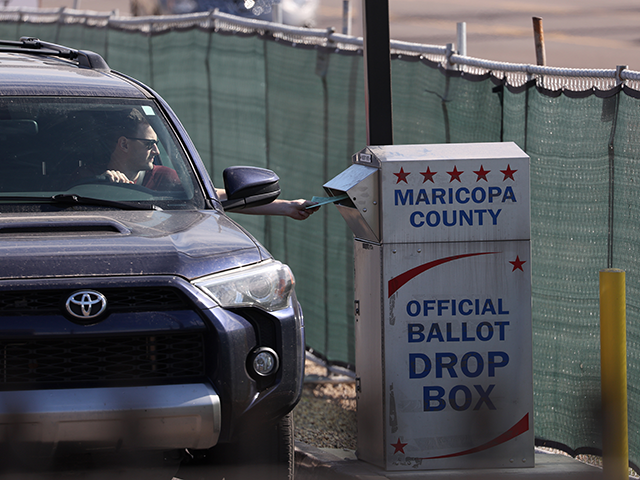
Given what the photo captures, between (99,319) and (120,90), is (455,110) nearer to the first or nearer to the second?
(120,90)

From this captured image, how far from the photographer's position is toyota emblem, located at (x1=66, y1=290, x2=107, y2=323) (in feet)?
11.3

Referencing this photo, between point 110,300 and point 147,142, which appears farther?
point 147,142

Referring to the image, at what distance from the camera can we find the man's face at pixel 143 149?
471cm

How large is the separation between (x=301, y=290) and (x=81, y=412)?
4.62 meters

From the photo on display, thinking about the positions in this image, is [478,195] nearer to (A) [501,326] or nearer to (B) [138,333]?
(A) [501,326]

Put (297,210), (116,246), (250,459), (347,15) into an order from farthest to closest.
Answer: (347,15), (297,210), (250,459), (116,246)

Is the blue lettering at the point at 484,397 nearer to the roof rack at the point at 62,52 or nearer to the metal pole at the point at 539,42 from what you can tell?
the metal pole at the point at 539,42

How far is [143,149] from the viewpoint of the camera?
→ 479cm

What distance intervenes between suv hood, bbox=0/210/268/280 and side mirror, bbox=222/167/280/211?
550 mm

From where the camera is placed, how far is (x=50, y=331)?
3.42 meters

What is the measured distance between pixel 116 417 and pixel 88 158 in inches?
66.7

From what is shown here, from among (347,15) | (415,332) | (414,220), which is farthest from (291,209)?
(347,15)

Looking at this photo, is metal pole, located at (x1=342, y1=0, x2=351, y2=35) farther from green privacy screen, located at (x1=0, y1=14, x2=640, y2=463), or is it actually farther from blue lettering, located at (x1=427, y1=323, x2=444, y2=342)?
blue lettering, located at (x1=427, y1=323, x2=444, y2=342)

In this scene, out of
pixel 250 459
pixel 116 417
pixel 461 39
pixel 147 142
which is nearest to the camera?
pixel 116 417
